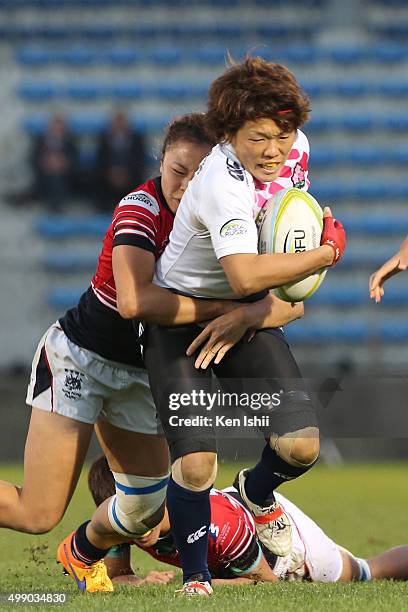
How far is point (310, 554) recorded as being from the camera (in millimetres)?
4953

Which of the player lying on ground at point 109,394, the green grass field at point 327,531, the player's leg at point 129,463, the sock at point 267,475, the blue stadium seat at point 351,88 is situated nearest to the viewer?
the green grass field at point 327,531

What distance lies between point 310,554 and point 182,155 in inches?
66.9

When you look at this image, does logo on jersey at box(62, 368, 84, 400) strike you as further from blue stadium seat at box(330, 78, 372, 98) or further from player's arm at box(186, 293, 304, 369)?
blue stadium seat at box(330, 78, 372, 98)

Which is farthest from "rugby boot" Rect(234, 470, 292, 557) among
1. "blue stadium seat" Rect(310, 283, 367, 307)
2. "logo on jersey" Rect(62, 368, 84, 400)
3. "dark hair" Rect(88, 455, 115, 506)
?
"blue stadium seat" Rect(310, 283, 367, 307)

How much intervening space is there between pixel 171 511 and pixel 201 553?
7.4 inches

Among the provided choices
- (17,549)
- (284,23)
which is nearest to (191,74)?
(284,23)

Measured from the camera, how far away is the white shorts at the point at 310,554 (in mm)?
4941

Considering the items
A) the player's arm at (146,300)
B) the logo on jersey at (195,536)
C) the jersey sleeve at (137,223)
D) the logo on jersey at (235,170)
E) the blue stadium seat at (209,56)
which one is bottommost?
the logo on jersey at (195,536)

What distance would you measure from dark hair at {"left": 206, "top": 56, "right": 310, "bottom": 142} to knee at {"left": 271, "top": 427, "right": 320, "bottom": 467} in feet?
3.61

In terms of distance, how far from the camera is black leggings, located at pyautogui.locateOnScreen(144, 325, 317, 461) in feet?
14.1

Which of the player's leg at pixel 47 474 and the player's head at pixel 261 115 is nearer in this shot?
the player's head at pixel 261 115

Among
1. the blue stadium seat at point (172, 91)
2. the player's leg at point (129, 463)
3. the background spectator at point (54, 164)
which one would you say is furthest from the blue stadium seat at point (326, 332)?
the player's leg at point (129, 463)

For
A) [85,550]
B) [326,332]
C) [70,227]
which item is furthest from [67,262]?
[85,550]

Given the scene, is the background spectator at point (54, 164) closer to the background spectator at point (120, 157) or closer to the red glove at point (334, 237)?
the background spectator at point (120, 157)
